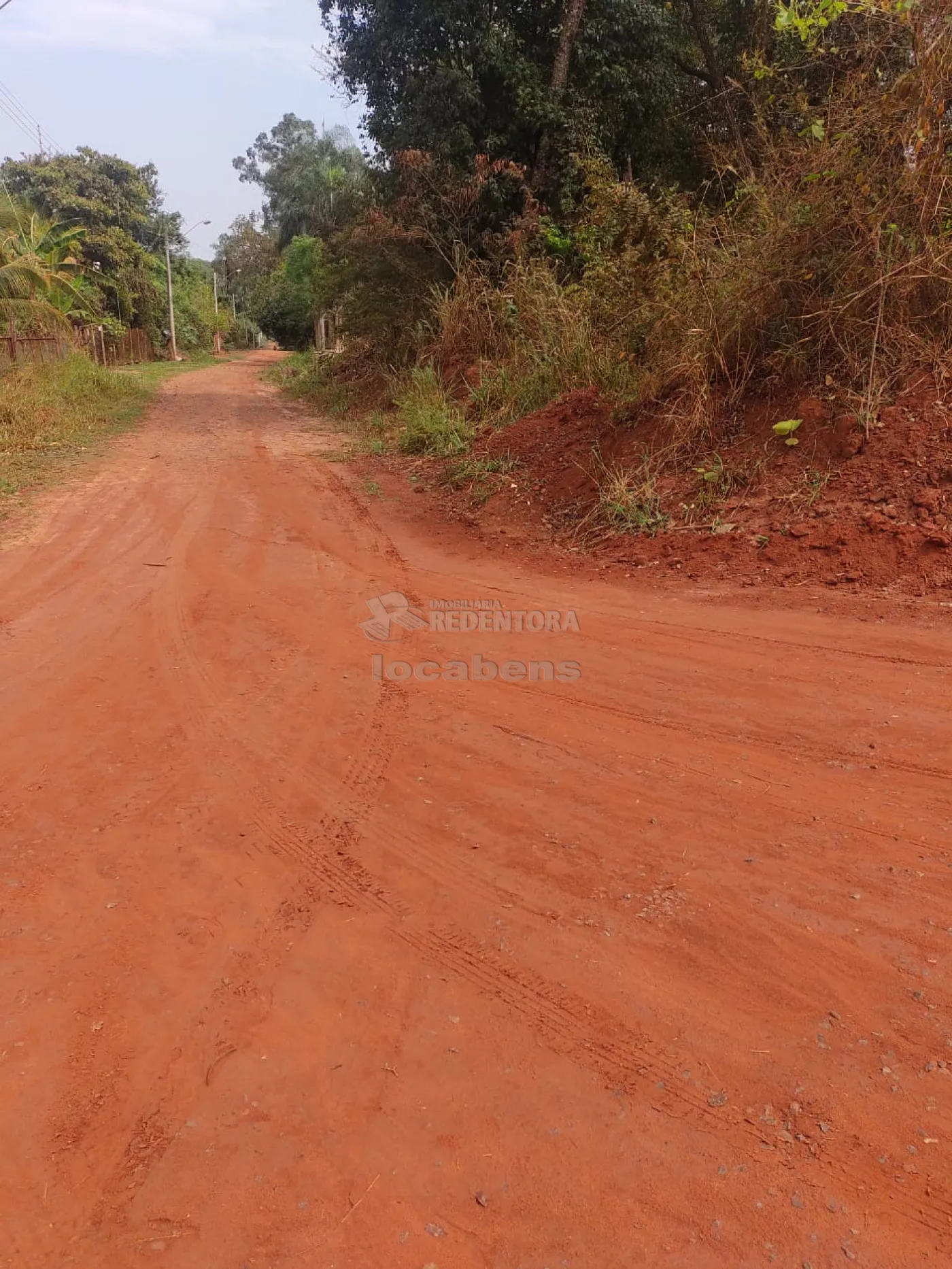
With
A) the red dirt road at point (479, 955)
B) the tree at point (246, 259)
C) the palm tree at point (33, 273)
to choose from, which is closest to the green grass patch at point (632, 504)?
the red dirt road at point (479, 955)

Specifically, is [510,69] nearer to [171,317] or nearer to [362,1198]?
[362,1198]

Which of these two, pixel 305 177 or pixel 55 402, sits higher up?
pixel 305 177

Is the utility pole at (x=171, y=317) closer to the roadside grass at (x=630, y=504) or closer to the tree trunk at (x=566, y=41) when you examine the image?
the tree trunk at (x=566, y=41)

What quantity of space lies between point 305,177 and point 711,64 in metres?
30.3

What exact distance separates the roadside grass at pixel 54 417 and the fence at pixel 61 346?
0.83 ft

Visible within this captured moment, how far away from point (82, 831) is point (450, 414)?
8353 mm

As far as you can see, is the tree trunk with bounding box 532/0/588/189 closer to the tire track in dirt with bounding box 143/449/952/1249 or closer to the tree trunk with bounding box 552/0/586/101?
the tree trunk with bounding box 552/0/586/101

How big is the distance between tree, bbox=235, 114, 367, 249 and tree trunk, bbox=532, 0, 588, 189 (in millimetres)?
3761

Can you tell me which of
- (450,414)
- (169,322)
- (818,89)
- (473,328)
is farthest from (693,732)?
(169,322)

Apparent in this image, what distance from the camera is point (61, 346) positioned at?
1644 cm

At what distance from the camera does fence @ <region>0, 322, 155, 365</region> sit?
48.8 feet

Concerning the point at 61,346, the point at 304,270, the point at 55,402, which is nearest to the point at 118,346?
the point at 304,270

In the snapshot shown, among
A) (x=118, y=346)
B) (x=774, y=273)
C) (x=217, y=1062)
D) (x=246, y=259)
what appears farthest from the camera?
(x=246, y=259)

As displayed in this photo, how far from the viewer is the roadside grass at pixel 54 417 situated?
9711mm
